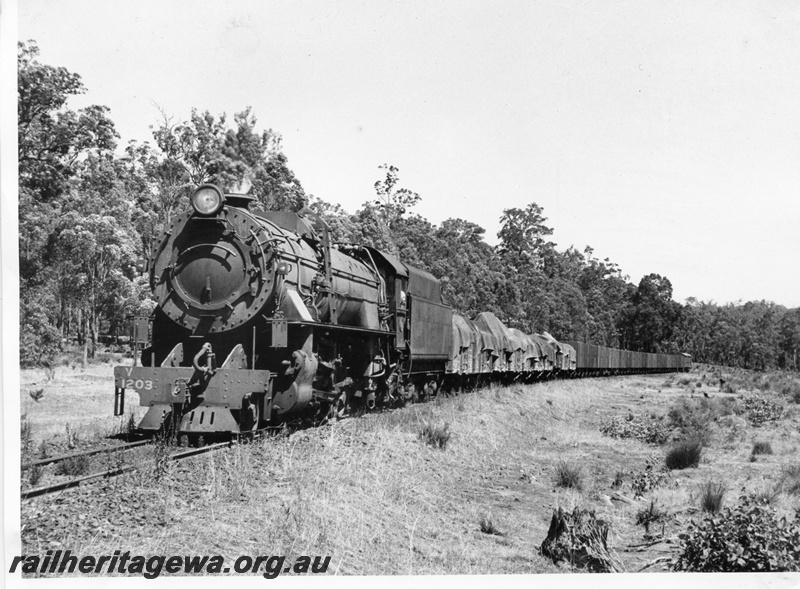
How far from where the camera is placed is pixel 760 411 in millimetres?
22453

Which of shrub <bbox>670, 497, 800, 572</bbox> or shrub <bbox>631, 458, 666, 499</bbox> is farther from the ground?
shrub <bbox>670, 497, 800, 572</bbox>

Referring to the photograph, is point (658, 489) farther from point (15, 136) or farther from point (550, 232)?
point (550, 232)

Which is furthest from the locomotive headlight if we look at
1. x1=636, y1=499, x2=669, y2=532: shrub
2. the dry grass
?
x1=636, y1=499, x2=669, y2=532: shrub

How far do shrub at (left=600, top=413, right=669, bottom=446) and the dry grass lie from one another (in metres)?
0.44

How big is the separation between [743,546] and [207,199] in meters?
8.89

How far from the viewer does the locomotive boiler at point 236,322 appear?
10641 mm

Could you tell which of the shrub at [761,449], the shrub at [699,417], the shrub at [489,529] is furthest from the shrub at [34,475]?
the shrub at [761,449]

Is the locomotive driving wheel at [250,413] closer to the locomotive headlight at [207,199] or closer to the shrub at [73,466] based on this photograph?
the shrub at [73,466]

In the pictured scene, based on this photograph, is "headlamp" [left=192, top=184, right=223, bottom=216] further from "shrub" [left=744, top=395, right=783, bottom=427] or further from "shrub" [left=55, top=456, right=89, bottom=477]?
"shrub" [left=744, top=395, right=783, bottom=427]

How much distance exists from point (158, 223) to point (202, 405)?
25530 mm

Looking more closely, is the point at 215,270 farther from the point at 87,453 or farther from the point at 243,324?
the point at 87,453

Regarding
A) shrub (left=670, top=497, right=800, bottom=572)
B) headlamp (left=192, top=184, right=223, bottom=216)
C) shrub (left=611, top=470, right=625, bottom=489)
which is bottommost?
shrub (left=611, top=470, right=625, bottom=489)

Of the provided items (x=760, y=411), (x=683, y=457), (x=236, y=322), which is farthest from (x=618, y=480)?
(x=760, y=411)

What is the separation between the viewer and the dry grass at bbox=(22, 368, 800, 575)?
22.5 feet
